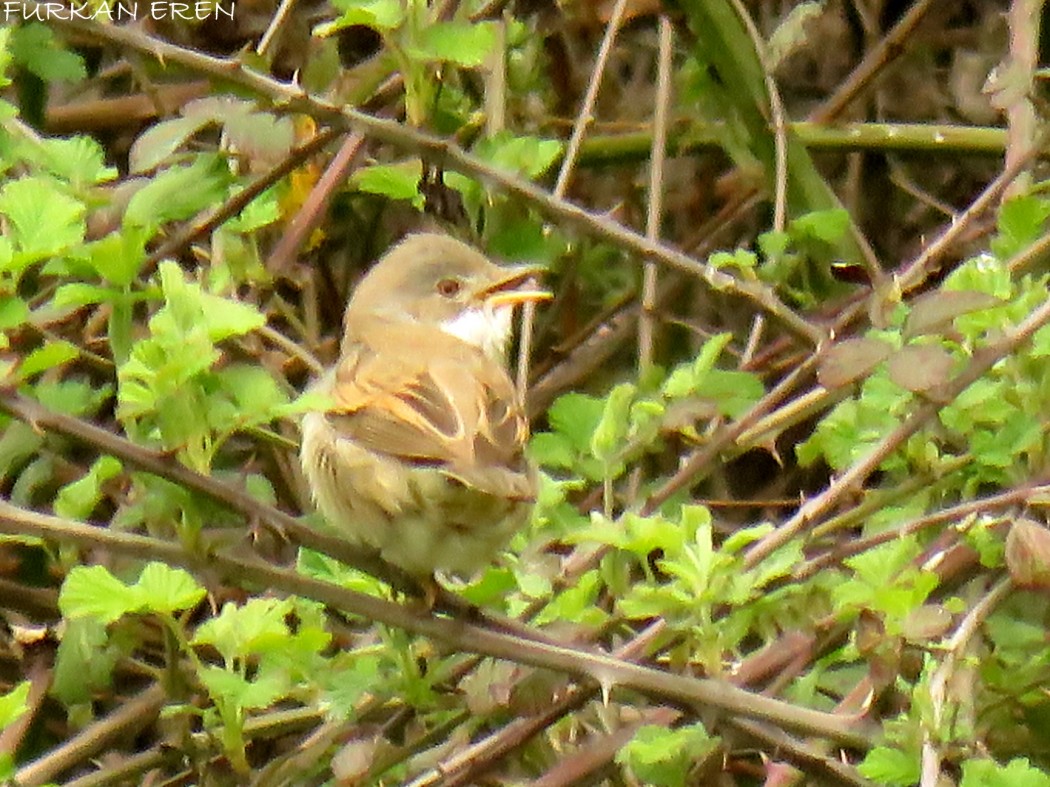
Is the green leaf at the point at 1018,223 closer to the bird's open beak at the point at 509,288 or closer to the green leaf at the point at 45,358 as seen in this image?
the bird's open beak at the point at 509,288

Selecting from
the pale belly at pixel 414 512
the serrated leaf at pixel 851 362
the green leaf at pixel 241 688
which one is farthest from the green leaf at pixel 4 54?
the serrated leaf at pixel 851 362

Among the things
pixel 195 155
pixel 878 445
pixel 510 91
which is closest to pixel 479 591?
pixel 878 445

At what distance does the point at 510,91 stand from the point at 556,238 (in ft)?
1.30

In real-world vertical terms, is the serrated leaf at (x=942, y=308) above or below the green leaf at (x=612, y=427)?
above

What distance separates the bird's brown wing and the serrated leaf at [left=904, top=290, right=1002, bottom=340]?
23.3 inches

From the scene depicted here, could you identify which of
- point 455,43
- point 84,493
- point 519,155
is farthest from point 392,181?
point 84,493

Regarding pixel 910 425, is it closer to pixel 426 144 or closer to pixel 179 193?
pixel 426 144

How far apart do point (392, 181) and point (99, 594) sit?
3.59ft

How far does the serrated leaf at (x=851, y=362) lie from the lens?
2512mm

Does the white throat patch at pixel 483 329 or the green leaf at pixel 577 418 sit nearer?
the green leaf at pixel 577 418

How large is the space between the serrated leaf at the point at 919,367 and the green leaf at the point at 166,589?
3.10 ft

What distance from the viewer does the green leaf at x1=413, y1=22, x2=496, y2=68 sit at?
284 centimetres

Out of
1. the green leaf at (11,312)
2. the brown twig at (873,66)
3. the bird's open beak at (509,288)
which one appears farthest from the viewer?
the brown twig at (873,66)

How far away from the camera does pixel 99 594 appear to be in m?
2.48
